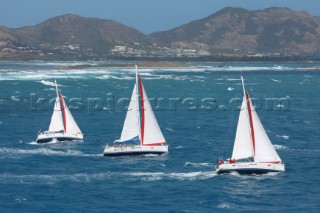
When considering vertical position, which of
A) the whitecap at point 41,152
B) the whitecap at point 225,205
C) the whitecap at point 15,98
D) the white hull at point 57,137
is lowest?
the whitecap at point 225,205

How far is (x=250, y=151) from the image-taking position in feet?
162

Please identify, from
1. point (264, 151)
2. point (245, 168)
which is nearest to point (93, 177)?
point (245, 168)

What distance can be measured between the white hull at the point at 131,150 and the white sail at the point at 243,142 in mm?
9039

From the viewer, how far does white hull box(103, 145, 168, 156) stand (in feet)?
184

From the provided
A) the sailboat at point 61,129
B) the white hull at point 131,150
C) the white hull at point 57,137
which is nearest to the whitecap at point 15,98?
the sailboat at point 61,129

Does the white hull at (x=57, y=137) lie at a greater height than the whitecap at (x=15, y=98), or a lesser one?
greater

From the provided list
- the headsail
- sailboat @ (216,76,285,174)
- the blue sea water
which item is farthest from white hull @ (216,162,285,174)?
the headsail

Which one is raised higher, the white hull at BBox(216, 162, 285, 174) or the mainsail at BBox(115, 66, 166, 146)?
the mainsail at BBox(115, 66, 166, 146)

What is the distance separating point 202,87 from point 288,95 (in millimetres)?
26451

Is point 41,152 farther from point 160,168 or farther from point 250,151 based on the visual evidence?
point 250,151

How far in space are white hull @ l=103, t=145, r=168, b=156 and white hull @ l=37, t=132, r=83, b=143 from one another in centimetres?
944

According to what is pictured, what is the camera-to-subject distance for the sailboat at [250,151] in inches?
1918

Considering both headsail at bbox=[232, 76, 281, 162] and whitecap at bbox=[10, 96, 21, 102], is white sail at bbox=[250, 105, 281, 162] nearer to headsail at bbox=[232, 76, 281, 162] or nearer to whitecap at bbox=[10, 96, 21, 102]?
Answer: headsail at bbox=[232, 76, 281, 162]

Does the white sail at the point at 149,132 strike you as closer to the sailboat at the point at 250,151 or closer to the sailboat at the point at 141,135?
the sailboat at the point at 141,135
